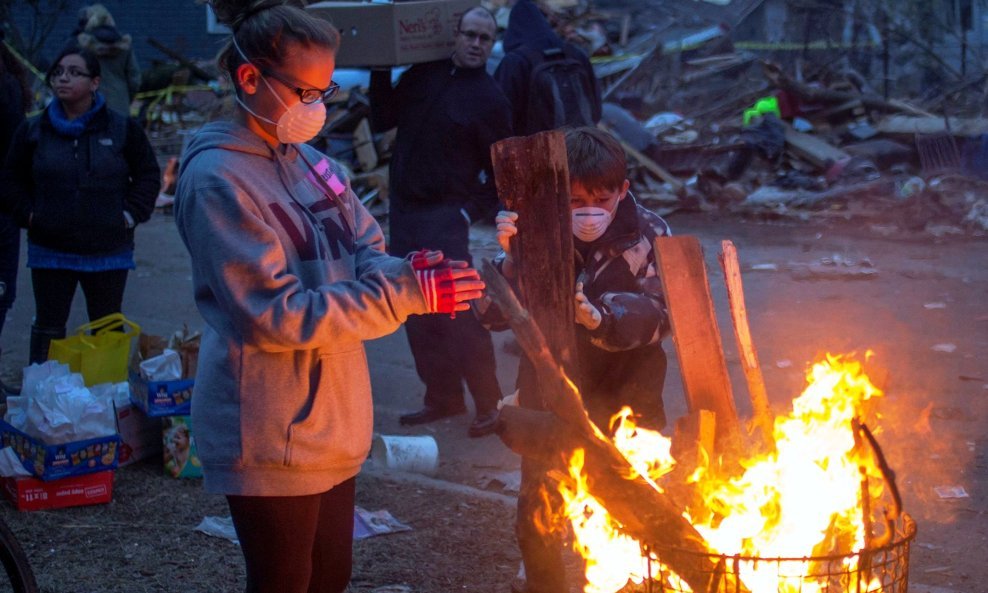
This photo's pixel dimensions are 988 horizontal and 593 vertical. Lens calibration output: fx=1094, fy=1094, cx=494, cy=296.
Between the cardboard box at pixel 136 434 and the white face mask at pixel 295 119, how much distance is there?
9.80ft

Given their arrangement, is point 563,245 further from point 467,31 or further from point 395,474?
point 467,31

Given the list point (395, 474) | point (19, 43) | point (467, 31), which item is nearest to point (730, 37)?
point (19, 43)

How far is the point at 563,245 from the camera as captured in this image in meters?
2.83

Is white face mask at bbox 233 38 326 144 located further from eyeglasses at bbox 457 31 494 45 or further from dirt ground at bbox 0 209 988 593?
eyeglasses at bbox 457 31 494 45

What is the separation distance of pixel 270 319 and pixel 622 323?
46.4 inches

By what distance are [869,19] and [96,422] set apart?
14.4 meters

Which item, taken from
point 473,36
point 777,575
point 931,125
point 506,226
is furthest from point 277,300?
point 931,125

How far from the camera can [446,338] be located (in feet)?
19.7

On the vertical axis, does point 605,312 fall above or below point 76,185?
below

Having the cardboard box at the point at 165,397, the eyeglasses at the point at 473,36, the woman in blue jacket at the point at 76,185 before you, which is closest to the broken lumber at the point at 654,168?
the eyeglasses at the point at 473,36

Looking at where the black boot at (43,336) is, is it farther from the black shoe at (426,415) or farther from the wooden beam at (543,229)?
the wooden beam at (543,229)

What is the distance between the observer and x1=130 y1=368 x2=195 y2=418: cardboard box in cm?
495

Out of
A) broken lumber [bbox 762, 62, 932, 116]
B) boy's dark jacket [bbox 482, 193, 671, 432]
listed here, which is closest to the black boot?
boy's dark jacket [bbox 482, 193, 671, 432]

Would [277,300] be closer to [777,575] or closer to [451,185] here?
[777,575]
